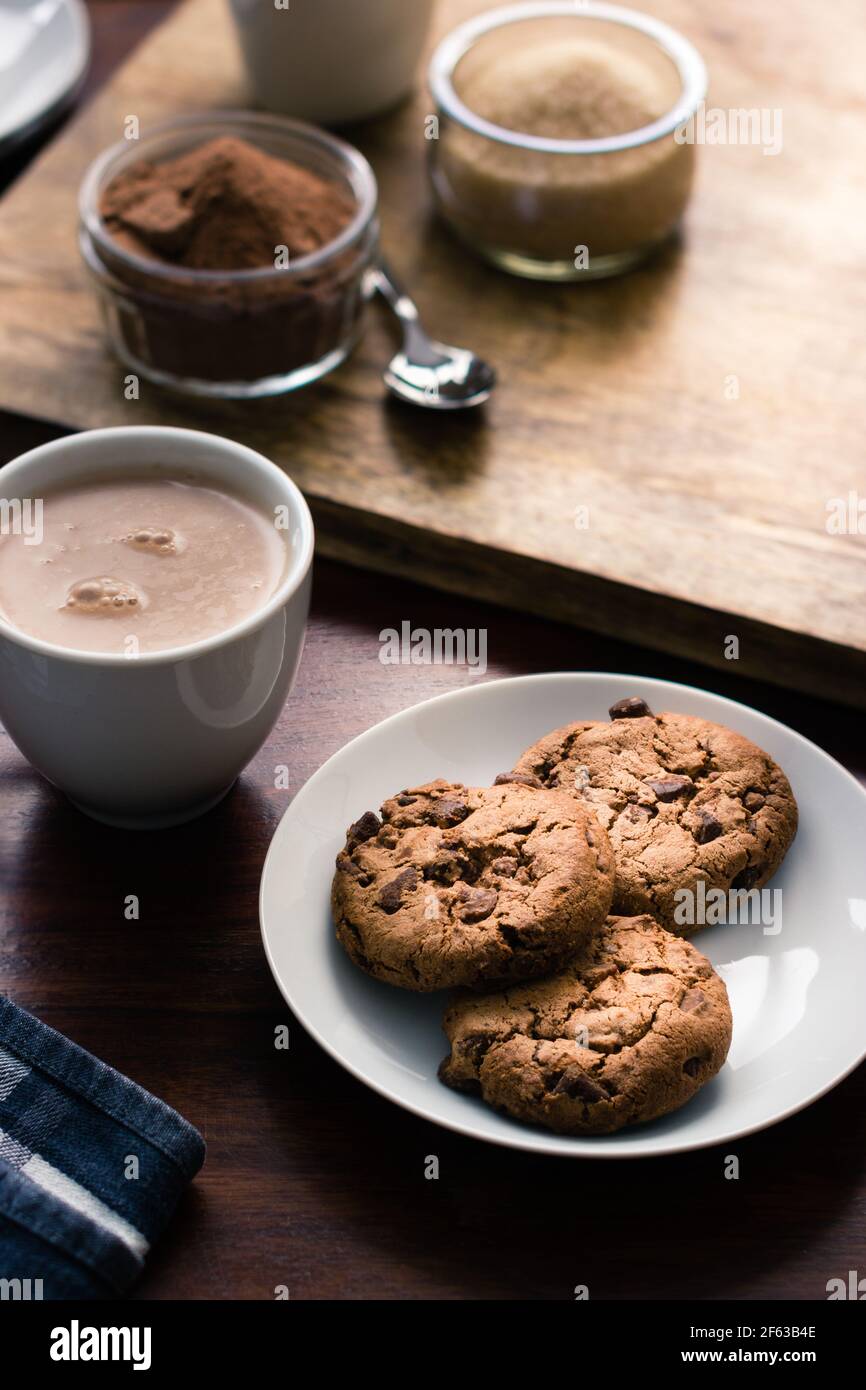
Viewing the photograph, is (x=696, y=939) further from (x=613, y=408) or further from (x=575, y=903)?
(x=613, y=408)

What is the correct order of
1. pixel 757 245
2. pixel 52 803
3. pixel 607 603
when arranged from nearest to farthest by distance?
pixel 52 803, pixel 607 603, pixel 757 245

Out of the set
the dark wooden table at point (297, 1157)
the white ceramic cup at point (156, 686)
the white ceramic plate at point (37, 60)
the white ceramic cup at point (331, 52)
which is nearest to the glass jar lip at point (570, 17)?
the white ceramic cup at point (331, 52)

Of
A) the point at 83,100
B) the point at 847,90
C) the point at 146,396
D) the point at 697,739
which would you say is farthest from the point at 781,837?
the point at 83,100

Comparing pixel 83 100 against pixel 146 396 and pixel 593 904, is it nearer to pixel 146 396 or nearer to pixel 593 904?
pixel 146 396

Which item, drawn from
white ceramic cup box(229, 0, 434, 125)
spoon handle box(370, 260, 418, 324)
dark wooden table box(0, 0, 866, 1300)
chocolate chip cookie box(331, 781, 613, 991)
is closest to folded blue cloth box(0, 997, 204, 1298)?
dark wooden table box(0, 0, 866, 1300)
